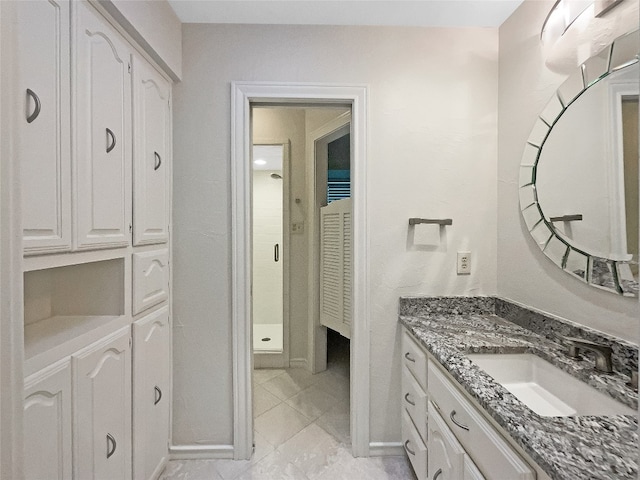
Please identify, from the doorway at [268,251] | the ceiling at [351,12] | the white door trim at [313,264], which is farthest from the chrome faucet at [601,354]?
the doorway at [268,251]

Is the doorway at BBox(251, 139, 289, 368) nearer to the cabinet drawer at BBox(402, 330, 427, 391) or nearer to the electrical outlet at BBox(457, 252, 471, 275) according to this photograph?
the cabinet drawer at BBox(402, 330, 427, 391)

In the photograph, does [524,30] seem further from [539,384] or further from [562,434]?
[562,434]

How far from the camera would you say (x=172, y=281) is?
1720 mm

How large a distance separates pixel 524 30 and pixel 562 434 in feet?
5.80

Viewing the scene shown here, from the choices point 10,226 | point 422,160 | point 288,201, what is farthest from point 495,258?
point 10,226

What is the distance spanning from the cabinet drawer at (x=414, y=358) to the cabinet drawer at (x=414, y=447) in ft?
0.87

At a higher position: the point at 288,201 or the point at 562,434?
the point at 288,201

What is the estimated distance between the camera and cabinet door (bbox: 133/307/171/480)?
1.40m

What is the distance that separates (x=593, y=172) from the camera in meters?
1.15

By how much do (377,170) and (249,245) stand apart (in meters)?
0.84

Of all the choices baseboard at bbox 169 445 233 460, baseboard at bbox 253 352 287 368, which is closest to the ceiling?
baseboard at bbox 169 445 233 460

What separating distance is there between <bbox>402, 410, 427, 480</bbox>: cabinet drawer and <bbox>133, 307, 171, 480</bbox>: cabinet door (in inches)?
50.1

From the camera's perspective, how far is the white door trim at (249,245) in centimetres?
171

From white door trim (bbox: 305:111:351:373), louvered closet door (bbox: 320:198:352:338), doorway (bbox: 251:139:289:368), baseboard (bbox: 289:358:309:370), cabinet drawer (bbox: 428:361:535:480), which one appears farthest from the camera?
doorway (bbox: 251:139:289:368)
